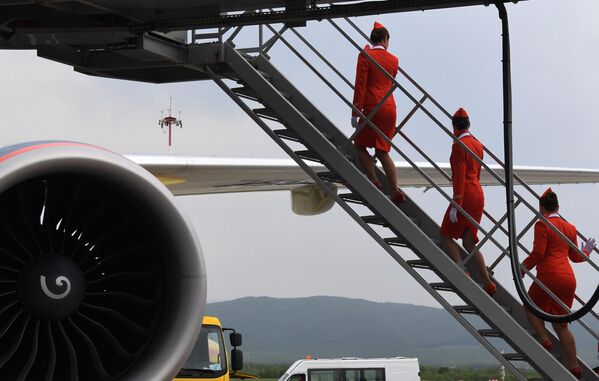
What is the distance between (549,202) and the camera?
9734mm

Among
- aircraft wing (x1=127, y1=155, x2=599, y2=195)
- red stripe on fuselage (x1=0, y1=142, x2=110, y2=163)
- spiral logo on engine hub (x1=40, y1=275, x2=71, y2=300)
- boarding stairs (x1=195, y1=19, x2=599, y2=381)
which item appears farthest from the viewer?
aircraft wing (x1=127, y1=155, x2=599, y2=195)

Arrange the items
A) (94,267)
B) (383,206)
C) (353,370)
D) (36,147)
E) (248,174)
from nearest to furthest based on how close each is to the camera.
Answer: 1. (36,147)
2. (94,267)
3. (383,206)
4. (248,174)
5. (353,370)

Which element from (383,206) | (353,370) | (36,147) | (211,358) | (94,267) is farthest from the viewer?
(353,370)

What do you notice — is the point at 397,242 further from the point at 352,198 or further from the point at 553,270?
the point at 553,270

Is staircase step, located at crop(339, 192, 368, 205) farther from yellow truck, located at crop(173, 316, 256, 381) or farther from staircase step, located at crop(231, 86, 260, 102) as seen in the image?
yellow truck, located at crop(173, 316, 256, 381)

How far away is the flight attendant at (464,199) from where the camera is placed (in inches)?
370

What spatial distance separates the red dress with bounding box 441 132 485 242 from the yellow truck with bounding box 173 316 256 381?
13.1ft

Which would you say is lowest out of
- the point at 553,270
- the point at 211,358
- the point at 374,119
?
the point at 211,358

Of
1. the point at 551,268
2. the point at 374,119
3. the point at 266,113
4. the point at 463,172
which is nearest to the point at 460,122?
the point at 463,172

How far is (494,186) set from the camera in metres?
17.5

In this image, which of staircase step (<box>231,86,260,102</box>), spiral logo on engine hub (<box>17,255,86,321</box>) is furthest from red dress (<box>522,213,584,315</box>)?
spiral logo on engine hub (<box>17,255,86,321</box>)

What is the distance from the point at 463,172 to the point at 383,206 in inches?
38.6

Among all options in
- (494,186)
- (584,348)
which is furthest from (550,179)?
(584,348)

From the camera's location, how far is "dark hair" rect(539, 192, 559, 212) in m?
9.74
